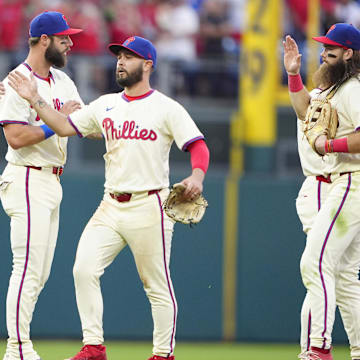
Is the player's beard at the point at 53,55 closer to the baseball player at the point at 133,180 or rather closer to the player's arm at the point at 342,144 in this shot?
the baseball player at the point at 133,180

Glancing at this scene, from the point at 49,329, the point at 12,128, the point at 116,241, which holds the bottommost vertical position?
the point at 49,329

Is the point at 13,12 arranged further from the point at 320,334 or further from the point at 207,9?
the point at 320,334

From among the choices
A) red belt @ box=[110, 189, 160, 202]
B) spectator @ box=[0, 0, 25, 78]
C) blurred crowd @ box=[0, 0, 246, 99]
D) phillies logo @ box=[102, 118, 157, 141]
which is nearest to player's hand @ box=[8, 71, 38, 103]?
phillies logo @ box=[102, 118, 157, 141]

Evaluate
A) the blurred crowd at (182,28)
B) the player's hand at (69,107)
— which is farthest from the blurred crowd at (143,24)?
the player's hand at (69,107)

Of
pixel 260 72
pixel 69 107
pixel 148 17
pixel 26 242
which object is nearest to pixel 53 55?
pixel 69 107

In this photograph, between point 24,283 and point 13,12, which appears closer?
point 24,283

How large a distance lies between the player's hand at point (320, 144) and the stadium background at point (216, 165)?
2608mm

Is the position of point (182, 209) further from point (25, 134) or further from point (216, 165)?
point (216, 165)

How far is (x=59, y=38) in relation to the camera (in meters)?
6.23

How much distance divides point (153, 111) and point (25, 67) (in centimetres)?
98

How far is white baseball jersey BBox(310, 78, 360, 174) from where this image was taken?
568cm

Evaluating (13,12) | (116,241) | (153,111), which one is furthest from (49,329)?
(13,12)

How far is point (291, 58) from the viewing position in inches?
238

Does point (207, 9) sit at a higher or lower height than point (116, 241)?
higher
